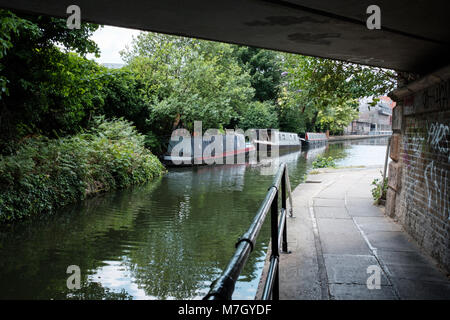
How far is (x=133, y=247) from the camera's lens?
6469 mm

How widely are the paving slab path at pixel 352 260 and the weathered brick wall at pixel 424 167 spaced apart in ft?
0.80

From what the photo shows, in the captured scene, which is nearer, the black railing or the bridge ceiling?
the black railing

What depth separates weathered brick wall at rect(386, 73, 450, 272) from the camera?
4.33 metres

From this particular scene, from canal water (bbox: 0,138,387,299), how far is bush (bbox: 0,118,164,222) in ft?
1.42

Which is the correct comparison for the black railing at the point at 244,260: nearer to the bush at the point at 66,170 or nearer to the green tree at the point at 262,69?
the bush at the point at 66,170

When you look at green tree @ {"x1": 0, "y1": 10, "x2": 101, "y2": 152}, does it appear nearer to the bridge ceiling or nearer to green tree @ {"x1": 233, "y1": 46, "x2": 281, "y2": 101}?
the bridge ceiling

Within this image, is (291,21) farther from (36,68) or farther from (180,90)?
(180,90)

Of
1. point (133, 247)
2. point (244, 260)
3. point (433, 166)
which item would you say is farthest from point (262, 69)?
point (244, 260)

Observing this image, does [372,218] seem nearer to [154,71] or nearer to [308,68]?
[308,68]

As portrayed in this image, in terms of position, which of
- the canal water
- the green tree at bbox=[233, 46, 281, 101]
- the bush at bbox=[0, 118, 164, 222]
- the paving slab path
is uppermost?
the green tree at bbox=[233, 46, 281, 101]

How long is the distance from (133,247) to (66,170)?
13.6 ft

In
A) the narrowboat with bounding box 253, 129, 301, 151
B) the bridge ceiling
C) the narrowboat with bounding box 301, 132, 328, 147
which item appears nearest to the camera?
the bridge ceiling

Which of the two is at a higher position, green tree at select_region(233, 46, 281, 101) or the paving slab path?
green tree at select_region(233, 46, 281, 101)

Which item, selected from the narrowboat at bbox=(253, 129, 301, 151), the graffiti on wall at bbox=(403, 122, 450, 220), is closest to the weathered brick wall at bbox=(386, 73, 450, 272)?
the graffiti on wall at bbox=(403, 122, 450, 220)
